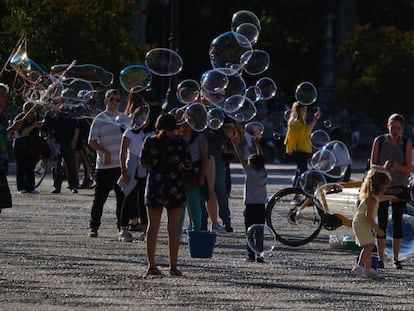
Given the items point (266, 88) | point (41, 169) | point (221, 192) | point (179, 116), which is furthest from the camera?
point (41, 169)

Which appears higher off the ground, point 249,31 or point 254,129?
point 249,31

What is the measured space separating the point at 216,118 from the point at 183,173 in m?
3.14

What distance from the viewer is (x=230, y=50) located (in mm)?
16969

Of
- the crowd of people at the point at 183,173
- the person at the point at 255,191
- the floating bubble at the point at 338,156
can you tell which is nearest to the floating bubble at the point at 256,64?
the crowd of people at the point at 183,173

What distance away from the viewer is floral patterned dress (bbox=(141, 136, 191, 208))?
1269 centimetres

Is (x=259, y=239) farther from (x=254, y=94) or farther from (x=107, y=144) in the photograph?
(x=254, y=94)

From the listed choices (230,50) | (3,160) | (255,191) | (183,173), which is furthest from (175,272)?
(230,50)

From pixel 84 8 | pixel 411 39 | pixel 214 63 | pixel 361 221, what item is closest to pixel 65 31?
pixel 84 8

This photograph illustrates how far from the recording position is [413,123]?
161ft

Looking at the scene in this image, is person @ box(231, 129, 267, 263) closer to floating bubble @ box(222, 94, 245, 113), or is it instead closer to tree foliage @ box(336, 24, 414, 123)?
floating bubble @ box(222, 94, 245, 113)

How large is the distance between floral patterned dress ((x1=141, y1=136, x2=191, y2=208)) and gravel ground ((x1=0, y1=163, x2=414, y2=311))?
65 centimetres

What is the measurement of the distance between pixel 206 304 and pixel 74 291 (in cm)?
119

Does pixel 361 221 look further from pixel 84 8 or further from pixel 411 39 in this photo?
pixel 411 39

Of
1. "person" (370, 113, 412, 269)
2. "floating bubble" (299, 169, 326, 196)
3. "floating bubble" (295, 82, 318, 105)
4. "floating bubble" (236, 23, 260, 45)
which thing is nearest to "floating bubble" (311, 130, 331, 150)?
"floating bubble" (295, 82, 318, 105)
